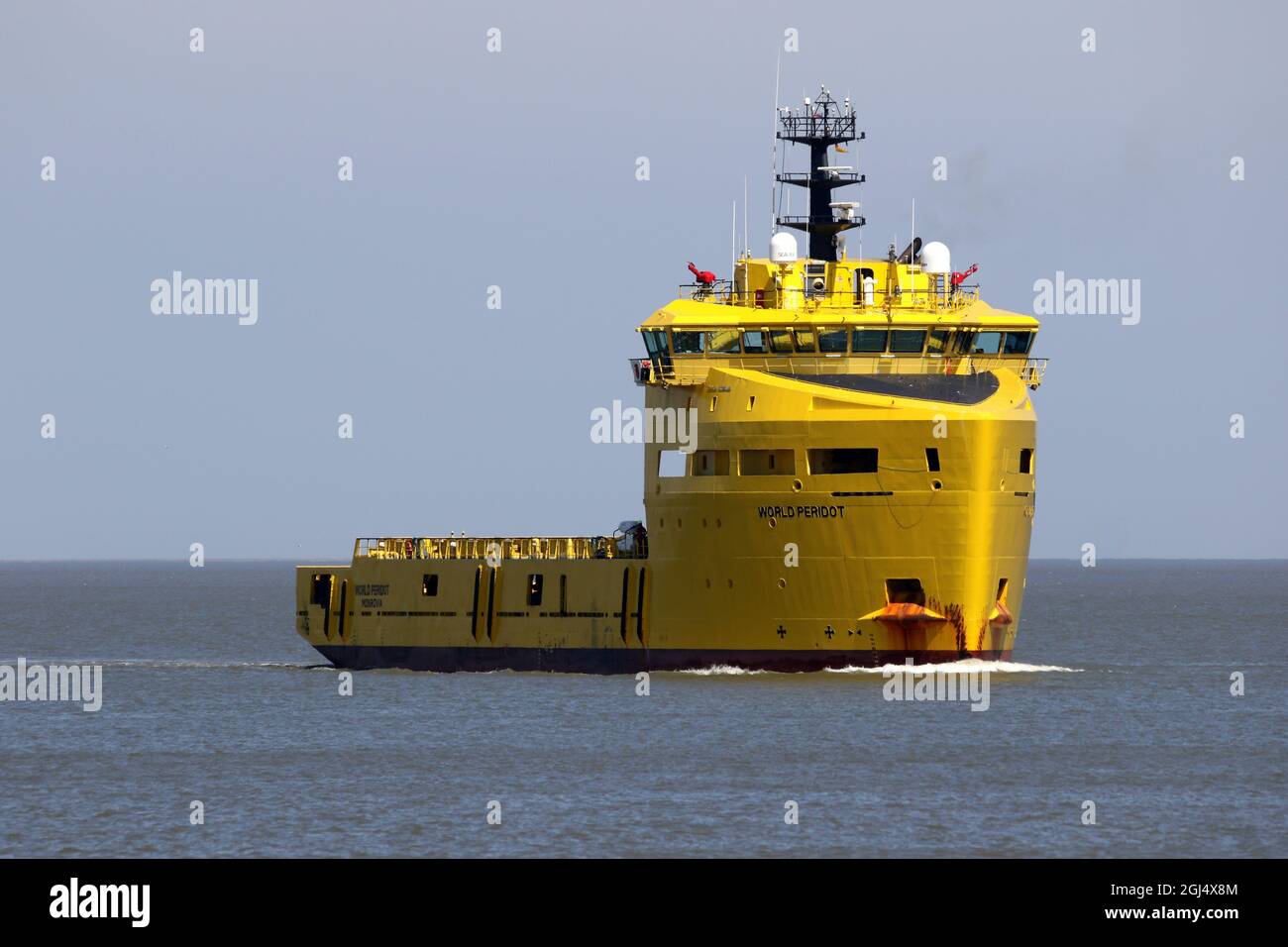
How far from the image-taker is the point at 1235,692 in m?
63.9

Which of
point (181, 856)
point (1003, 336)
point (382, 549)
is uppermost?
point (1003, 336)

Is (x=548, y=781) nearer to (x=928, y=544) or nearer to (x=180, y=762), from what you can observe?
(x=180, y=762)

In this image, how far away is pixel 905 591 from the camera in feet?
195

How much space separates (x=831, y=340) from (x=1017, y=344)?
5103mm

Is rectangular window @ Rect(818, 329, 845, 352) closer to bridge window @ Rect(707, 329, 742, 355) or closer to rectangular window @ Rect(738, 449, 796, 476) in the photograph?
bridge window @ Rect(707, 329, 742, 355)

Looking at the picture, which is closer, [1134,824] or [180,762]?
[1134,824]

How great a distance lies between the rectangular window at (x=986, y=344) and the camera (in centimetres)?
6131

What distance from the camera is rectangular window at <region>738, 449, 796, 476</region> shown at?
195ft

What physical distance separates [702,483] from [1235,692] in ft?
51.1

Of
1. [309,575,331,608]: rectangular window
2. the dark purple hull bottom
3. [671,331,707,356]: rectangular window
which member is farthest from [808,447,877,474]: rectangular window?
[309,575,331,608]: rectangular window

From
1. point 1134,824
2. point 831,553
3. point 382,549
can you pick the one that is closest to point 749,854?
point 1134,824

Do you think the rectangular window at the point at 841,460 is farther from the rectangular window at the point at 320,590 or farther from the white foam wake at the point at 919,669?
the rectangular window at the point at 320,590

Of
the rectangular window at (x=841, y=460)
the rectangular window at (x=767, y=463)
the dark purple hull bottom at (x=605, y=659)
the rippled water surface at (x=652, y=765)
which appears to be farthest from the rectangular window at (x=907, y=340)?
the rippled water surface at (x=652, y=765)

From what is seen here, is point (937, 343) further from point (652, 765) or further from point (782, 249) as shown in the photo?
point (652, 765)
